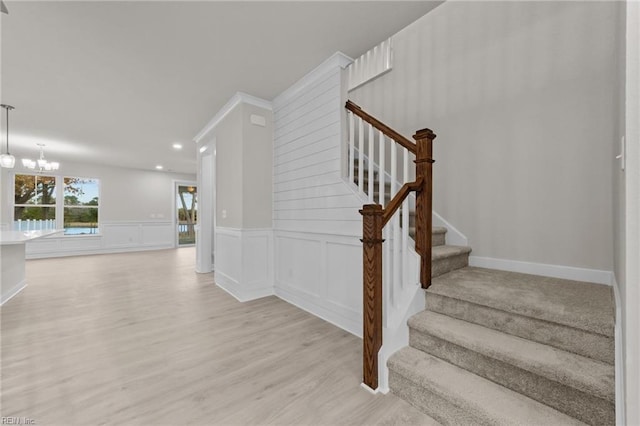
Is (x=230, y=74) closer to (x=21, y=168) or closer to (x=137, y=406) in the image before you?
(x=137, y=406)

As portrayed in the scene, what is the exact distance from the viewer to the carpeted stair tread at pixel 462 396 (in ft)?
4.26

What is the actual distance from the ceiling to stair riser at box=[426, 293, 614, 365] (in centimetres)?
232

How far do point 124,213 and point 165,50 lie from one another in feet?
25.7

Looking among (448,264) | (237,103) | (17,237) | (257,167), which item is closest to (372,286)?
(448,264)

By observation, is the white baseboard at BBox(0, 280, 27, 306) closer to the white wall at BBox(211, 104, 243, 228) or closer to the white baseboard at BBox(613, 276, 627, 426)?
the white wall at BBox(211, 104, 243, 228)

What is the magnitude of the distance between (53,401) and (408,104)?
417 centimetres

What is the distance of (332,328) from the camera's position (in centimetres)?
275

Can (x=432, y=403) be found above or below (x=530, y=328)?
below

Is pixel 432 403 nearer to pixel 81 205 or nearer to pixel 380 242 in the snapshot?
pixel 380 242

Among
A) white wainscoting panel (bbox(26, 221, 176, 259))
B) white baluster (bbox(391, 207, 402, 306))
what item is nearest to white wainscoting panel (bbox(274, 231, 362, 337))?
white baluster (bbox(391, 207, 402, 306))

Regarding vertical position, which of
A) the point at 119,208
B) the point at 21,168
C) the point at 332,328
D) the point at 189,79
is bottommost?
the point at 332,328

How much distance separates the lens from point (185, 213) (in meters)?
10.0

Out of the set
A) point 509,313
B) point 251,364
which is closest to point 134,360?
point 251,364

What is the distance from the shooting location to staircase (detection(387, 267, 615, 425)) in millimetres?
1287
